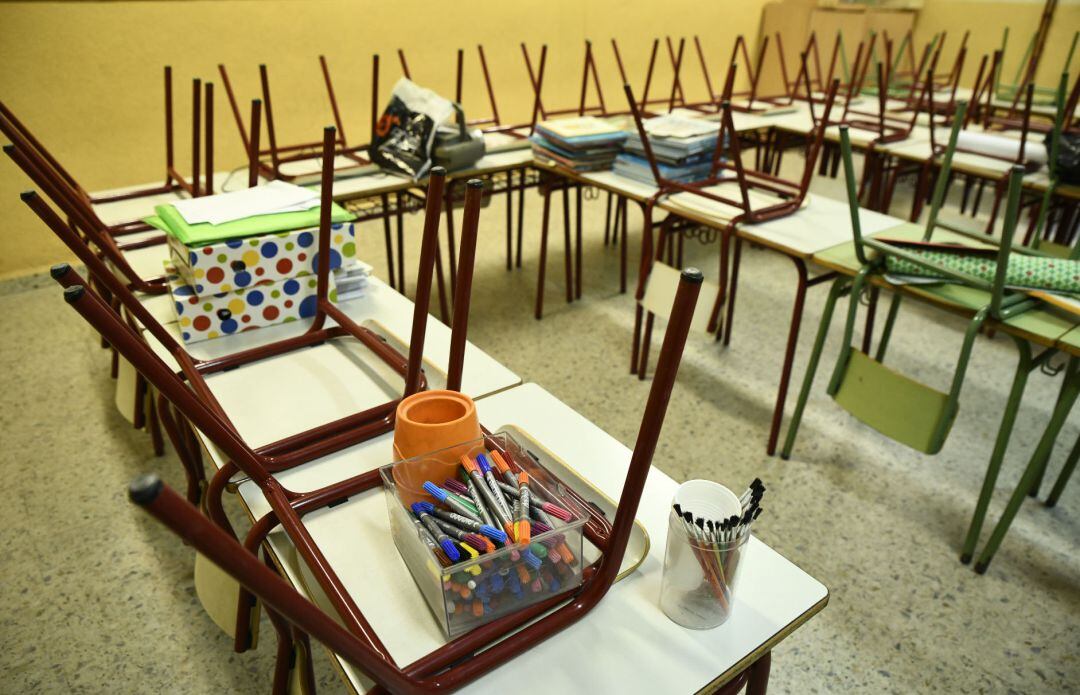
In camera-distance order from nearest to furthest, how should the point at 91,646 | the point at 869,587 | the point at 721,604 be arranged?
the point at 721,604 → the point at 91,646 → the point at 869,587

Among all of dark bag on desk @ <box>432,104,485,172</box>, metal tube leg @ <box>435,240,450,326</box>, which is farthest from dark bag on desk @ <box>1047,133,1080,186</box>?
metal tube leg @ <box>435,240,450,326</box>

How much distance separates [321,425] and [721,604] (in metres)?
0.69

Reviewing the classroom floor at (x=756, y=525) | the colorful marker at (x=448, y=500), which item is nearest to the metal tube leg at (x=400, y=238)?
the classroom floor at (x=756, y=525)

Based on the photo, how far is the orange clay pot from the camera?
810mm

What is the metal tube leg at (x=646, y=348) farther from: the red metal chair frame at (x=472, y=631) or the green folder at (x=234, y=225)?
the red metal chair frame at (x=472, y=631)

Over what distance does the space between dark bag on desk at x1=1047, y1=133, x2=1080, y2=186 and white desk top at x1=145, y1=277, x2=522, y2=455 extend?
2.56 meters

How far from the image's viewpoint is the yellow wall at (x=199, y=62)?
3283 mm

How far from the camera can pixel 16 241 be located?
3.44m

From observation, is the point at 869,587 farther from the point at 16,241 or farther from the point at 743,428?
the point at 16,241

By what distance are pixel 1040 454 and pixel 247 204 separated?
1969mm

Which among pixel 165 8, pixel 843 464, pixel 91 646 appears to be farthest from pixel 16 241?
pixel 843 464

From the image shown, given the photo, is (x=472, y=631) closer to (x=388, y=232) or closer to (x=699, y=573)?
(x=699, y=573)

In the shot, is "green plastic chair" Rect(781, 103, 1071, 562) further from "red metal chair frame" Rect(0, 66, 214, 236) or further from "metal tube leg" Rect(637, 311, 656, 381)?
"red metal chair frame" Rect(0, 66, 214, 236)

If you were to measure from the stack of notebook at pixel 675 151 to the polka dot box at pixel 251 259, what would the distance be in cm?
143
